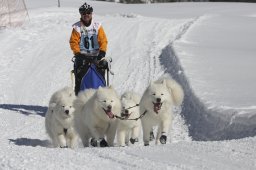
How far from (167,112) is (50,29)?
45.7ft

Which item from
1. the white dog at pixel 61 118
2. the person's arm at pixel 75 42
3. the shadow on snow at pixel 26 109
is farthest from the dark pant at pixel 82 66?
the white dog at pixel 61 118

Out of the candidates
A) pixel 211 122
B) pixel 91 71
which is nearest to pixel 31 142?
pixel 91 71

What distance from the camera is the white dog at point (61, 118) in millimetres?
7266

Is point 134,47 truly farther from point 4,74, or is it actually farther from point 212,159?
point 212,159

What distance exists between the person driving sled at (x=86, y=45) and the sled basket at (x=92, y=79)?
6 cm

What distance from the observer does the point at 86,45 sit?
9.30 meters

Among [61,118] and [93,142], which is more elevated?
[61,118]

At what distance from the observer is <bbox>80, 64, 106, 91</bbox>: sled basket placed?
892 cm

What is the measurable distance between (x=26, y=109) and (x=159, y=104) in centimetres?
392

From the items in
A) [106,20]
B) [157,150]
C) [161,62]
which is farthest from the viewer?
[106,20]

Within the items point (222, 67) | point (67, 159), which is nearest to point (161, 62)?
point (222, 67)

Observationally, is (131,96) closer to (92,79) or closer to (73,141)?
(73,141)

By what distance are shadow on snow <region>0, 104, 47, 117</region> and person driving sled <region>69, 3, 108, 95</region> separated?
1416 mm

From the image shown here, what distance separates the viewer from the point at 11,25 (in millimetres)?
21859
